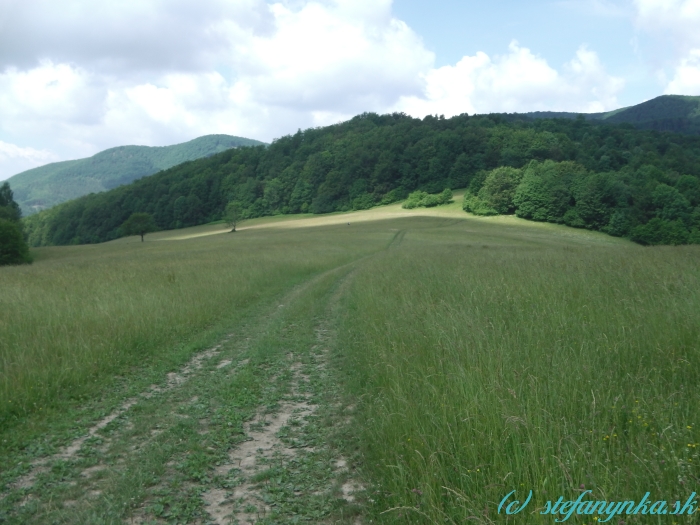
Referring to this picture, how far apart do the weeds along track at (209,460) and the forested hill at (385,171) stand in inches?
3128

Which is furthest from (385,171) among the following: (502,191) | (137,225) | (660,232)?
(660,232)

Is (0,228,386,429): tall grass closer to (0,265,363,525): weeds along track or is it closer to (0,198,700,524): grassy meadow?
(0,198,700,524): grassy meadow

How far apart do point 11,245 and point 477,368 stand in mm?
58180

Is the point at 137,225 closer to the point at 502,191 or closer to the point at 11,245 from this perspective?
the point at 11,245

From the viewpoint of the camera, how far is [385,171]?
406 ft

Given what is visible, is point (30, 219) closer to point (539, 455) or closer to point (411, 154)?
point (411, 154)

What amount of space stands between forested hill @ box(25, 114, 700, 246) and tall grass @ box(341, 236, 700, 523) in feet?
252

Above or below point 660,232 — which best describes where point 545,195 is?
above

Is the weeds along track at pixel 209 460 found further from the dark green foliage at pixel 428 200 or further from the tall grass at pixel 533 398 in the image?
the dark green foliage at pixel 428 200

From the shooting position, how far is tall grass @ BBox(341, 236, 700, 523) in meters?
3.68

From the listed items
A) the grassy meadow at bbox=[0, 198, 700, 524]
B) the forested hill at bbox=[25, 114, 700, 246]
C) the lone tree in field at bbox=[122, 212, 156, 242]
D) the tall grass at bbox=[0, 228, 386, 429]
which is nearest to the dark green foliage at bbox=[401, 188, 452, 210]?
the forested hill at bbox=[25, 114, 700, 246]

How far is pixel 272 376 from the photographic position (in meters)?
8.27

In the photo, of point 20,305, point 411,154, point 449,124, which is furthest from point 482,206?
point 20,305

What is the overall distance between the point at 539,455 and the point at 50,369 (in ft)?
23.8
